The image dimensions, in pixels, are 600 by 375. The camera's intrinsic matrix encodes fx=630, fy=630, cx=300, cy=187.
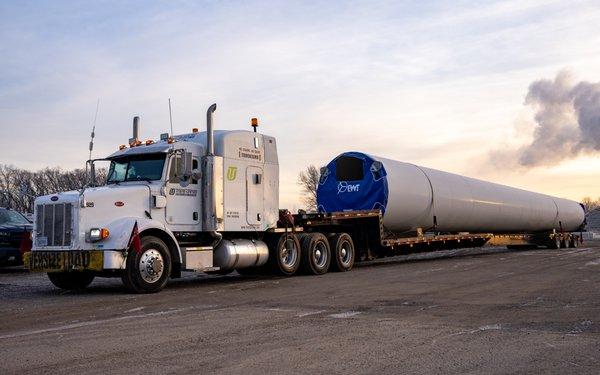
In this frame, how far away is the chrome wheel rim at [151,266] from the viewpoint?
11805 mm

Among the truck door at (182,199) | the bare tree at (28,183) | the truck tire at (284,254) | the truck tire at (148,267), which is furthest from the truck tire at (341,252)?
the bare tree at (28,183)

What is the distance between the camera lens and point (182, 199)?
43.2ft

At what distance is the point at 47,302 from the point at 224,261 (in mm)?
4014

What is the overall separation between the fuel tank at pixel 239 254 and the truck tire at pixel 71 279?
2.72 m

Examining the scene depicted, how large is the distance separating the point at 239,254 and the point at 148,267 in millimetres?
2721

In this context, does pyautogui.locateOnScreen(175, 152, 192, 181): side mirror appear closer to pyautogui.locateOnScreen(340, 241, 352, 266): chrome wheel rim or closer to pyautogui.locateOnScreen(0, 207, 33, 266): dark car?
pyautogui.locateOnScreen(340, 241, 352, 266): chrome wheel rim

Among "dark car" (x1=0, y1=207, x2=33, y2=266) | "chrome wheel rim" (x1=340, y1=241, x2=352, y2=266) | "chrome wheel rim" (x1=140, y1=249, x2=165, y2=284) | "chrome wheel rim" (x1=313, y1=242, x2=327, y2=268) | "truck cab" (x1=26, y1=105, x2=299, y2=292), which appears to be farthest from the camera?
"chrome wheel rim" (x1=340, y1=241, x2=352, y2=266)

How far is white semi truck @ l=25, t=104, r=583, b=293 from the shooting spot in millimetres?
11641

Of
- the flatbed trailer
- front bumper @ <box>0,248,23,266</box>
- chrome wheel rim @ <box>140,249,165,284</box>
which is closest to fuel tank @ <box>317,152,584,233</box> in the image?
the flatbed trailer

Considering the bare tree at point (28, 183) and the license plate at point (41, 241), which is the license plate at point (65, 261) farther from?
the bare tree at point (28, 183)

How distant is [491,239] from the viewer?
2706 centimetres

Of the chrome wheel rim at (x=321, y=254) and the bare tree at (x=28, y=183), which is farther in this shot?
the bare tree at (x=28, y=183)

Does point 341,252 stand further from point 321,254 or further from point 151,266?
point 151,266

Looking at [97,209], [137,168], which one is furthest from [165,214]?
[97,209]
